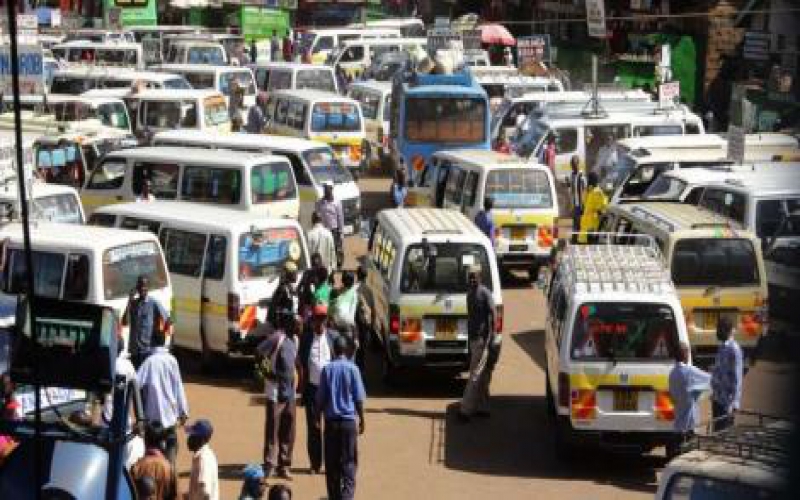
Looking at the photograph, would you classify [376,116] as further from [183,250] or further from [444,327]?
[444,327]

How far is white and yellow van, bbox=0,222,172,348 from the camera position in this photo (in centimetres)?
1524

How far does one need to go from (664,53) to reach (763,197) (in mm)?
15947

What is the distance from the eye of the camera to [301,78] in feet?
126

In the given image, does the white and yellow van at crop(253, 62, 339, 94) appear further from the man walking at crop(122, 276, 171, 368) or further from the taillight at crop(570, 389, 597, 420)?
the taillight at crop(570, 389, 597, 420)

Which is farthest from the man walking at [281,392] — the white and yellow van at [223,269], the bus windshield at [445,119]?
the bus windshield at [445,119]

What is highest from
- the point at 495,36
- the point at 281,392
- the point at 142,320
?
the point at 495,36

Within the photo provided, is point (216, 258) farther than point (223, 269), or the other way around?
point (216, 258)

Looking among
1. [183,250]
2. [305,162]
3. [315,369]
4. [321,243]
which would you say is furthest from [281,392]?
[305,162]

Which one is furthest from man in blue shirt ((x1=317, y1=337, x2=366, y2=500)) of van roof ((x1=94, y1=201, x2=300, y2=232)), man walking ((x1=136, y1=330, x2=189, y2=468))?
van roof ((x1=94, y1=201, x2=300, y2=232))

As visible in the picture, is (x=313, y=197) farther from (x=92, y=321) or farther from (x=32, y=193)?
(x=92, y=321)

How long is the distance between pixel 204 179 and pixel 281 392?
8429mm

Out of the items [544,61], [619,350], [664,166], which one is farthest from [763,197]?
[544,61]

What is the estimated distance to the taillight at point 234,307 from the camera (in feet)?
52.9

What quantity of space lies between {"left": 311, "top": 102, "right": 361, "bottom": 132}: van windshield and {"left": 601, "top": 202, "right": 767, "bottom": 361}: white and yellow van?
47.1 feet
